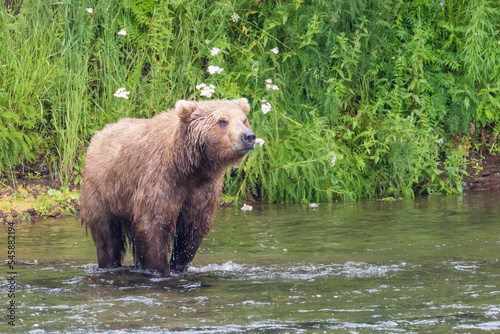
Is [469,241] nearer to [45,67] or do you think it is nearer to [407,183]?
[407,183]

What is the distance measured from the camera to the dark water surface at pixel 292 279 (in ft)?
15.5

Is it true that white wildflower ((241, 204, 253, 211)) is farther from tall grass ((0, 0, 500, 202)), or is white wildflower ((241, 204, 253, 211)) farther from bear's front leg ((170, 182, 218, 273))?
bear's front leg ((170, 182, 218, 273))

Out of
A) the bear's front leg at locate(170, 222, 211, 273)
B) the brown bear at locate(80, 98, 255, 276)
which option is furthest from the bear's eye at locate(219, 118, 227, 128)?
the bear's front leg at locate(170, 222, 211, 273)

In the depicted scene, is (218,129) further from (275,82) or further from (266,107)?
(275,82)

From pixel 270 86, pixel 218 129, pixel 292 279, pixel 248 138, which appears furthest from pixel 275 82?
pixel 292 279

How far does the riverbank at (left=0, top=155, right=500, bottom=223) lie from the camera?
30.9 ft

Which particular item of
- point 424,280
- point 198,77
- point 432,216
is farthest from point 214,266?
point 198,77

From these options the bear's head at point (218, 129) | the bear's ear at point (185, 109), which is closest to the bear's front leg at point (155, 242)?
the bear's head at point (218, 129)

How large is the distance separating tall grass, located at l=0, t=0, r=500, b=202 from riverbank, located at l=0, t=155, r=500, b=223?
19 cm

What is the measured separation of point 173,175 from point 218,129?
51cm

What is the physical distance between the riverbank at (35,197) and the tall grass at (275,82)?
0.19 meters

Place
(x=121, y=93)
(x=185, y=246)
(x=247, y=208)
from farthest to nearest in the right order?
A: (x=121, y=93) → (x=247, y=208) → (x=185, y=246)

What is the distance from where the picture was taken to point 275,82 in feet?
33.4

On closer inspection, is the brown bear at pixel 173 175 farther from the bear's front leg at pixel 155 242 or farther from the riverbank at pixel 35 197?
the riverbank at pixel 35 197
